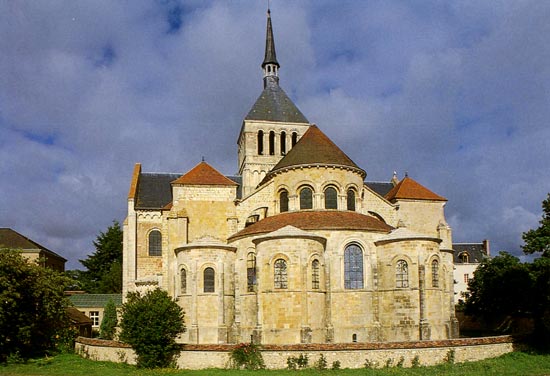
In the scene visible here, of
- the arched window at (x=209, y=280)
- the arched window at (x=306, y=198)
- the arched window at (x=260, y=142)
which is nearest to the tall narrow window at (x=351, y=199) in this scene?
the arched window at (x=306, y=198)

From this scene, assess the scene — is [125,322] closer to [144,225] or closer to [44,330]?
[44,330]

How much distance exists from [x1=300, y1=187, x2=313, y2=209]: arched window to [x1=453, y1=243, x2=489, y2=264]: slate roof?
112ft

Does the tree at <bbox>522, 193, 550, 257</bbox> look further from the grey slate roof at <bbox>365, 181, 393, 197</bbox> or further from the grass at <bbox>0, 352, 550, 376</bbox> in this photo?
the grey slate roof at <bbox>365, 181, 393, 197</bbox>

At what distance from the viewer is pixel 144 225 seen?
44.2m

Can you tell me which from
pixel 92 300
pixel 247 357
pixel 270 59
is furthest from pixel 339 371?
pixel 270 59

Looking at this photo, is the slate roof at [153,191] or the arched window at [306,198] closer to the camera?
the arched window at [306,198]

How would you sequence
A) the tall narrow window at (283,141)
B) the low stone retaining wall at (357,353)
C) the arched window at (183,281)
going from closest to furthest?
1. the low stone retaining wall at (357,353)
2. the arched window at (183,281)
3. the tall narrow window at (283,141)

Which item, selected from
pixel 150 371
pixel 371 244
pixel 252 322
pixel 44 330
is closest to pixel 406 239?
pixel 371 244

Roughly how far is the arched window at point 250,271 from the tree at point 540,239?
46.1 ft

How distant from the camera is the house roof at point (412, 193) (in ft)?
136

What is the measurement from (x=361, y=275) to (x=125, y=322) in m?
12.8

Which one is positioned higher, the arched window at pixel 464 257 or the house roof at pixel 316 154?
the house roof at pixel 316 154

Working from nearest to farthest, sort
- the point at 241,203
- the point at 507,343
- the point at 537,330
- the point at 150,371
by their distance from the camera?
1. the point at 150,371
2. the point at 507,343
3. the point at 537,330
4. the point at 241,203

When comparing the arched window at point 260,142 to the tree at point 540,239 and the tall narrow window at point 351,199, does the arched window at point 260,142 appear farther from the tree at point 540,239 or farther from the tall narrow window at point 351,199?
the tree at point 540,239
